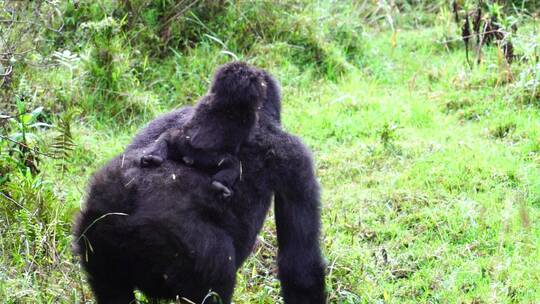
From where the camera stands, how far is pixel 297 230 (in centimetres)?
407

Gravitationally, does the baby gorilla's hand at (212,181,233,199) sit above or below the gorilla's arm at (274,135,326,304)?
above

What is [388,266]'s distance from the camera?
4.85m

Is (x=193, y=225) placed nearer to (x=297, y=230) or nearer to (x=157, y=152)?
(x=157, y=152)

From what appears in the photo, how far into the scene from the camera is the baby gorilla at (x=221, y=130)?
3807 mm

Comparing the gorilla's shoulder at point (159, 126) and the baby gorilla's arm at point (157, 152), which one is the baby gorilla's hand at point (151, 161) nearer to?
the baby gorilla's arm at point (157, 152)

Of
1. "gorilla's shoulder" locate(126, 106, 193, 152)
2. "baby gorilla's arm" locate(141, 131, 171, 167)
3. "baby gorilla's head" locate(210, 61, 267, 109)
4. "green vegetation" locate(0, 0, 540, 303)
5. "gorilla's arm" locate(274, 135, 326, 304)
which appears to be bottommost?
"green vegetation" locate(0, 0, 540, 303)

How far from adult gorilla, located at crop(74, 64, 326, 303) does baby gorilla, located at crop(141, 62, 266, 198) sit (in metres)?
0.06

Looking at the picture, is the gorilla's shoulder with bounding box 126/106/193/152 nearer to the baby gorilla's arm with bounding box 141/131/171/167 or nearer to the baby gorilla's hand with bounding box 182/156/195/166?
the baby gorilla's arm with bounding box 141/131/171/167

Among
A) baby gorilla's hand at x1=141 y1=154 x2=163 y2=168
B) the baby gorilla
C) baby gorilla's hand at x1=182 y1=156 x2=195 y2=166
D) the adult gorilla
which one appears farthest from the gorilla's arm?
baby gorilla's hand at x1=141 y1=154 x2=163 y2=168

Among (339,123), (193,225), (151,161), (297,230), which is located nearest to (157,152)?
(151,161)

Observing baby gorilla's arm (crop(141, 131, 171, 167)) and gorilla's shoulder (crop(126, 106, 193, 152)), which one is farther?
gorilla's shoulder (crop(126, 106, 193, 152))

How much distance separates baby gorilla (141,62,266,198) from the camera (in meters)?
3.81

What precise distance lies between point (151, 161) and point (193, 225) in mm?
400

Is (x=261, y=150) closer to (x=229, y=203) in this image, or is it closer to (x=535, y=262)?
(x=229, y=203)
